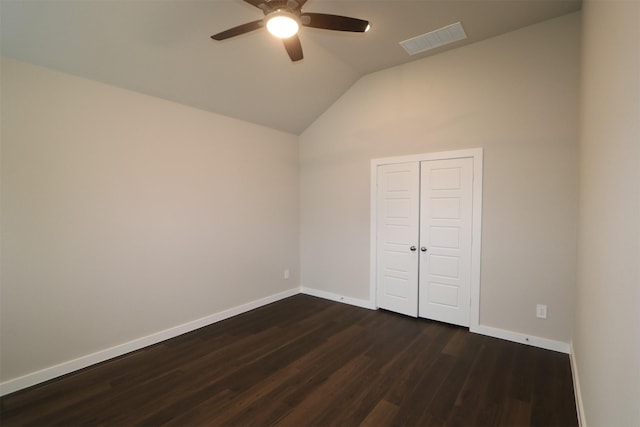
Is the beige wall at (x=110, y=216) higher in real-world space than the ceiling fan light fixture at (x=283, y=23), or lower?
lower

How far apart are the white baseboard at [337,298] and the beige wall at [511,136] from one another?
0.76 m

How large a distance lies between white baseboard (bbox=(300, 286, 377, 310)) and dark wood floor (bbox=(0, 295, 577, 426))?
80cm

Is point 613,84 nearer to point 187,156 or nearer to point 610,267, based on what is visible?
point 610,267

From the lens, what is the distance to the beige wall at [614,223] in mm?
930

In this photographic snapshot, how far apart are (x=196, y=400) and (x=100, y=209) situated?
2.00 metres

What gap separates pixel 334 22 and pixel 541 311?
343 cm

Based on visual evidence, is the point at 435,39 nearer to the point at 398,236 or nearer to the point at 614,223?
the point at 398,236

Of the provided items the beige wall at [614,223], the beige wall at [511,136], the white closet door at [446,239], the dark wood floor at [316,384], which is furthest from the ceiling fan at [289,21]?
the dark wood floor at [316,384]

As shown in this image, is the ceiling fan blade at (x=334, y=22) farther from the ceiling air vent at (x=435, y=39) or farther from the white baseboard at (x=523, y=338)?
the white baseboard at (x=523, y=338)

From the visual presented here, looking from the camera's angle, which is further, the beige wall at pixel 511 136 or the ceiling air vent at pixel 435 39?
the ceiling air vent at pixel 435 39

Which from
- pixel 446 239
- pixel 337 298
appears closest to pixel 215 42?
pixel 446 239

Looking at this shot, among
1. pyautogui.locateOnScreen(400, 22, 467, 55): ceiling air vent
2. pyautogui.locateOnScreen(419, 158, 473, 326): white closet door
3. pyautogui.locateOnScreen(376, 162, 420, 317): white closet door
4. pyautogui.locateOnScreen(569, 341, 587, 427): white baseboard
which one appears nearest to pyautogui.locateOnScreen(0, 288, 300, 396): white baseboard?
pyautogui.locateOnScreen(376, 162, 420, 317): white closet door

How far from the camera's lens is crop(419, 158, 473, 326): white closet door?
3.53m

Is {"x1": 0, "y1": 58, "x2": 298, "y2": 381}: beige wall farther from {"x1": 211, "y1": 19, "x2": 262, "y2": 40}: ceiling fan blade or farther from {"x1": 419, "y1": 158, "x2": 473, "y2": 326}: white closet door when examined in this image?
{"x1": 419, "y1": 158, "x2": 473, "y2": 326}: white closet door
